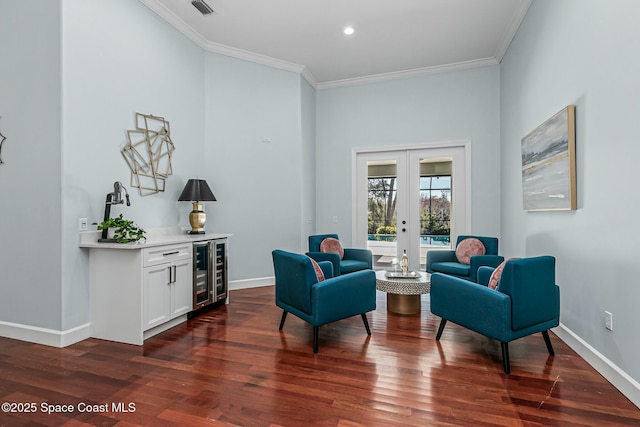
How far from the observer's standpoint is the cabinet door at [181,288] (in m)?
3.23

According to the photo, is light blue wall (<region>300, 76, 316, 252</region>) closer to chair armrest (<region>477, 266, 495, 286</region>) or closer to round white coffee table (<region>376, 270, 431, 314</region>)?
round white coffee table (<region>376, 270, 431, 314</region>)

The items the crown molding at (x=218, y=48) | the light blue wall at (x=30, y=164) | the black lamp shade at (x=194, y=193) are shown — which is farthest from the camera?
the black lamp shade at (x=194, y=193)

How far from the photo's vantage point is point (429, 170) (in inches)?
217

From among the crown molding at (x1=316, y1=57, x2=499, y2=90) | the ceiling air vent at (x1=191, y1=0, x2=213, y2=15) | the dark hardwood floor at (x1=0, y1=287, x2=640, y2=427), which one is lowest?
the dark hardwood floor at (x1=0, y1=287, x2=640, y2=427)

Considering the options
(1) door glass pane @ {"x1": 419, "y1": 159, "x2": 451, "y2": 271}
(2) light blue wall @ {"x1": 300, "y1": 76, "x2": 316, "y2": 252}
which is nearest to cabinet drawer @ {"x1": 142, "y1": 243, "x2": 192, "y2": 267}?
(2) light blue wall @ {"x1": 300, "y1": 76, "x2": 316, "y2": 252}

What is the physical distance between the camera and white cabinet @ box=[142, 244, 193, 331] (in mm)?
2898

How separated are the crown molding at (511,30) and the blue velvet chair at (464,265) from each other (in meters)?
2.73

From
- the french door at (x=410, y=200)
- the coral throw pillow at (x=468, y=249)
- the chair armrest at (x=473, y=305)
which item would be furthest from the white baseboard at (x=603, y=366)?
the french door at (x=410, y=200)

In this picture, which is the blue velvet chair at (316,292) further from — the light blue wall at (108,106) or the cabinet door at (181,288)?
the light blue wall at (108,106)

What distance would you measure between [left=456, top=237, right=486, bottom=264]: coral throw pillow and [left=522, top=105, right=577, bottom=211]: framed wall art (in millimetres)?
986

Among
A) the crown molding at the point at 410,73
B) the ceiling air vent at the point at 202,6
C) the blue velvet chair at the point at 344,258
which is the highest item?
the ceiling air vent at the point at 202,6

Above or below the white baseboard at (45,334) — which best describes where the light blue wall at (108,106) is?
above

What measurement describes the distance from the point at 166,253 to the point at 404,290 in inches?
95.4

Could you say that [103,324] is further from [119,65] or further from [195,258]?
[119,65]
